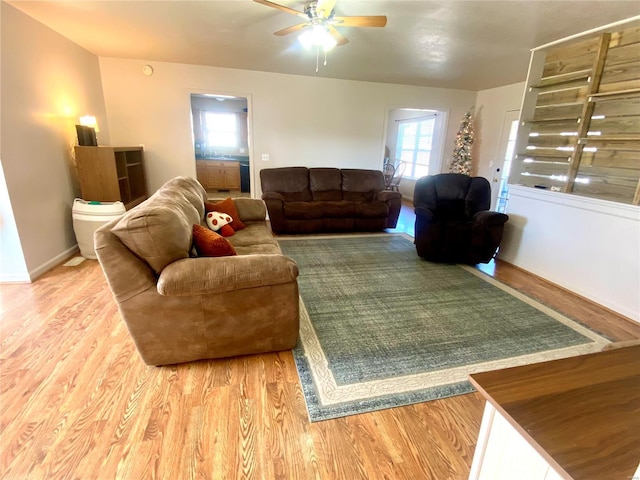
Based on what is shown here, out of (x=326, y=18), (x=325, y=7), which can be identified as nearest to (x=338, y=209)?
(x=326, y=18)

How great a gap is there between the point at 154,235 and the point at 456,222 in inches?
125

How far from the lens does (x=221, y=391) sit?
1.69m

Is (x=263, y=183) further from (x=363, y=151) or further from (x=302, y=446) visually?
(x=302, y=446)

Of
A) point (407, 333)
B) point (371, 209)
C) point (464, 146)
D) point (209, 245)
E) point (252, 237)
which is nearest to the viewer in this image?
point (209, 245)

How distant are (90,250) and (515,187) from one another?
499cm

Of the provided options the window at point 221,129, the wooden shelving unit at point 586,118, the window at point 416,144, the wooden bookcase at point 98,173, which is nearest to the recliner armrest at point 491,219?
the wooden shelving unit at point 586,118

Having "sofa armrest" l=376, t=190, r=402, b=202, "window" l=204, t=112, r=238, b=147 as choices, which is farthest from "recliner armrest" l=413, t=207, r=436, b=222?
"window" l=204, t=112, r=238, b=147

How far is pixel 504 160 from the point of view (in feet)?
17.8

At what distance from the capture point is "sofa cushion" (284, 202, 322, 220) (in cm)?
443

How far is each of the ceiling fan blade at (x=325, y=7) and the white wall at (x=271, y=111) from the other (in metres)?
2.75

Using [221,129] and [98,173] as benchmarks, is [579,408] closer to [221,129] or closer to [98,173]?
[98,173]

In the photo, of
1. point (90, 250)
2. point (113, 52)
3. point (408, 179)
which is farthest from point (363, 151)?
point (90, 250)

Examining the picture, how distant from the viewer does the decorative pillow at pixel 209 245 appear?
6.70 feet

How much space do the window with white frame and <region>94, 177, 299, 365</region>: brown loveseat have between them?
219 inches
